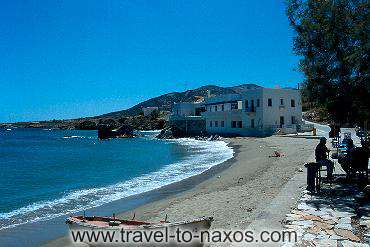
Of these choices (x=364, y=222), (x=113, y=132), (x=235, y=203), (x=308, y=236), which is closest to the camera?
(x=308, y=236)

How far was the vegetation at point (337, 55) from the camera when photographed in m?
11.3

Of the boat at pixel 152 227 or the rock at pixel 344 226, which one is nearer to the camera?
the boat at pixel 152 227

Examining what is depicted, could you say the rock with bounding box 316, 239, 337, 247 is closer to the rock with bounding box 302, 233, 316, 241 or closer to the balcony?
the rock with bounding box 302, 233, 316, 241

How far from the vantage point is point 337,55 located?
1195 cm

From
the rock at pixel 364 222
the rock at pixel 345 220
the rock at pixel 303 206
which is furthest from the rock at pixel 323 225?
the rock at pixel 303 206

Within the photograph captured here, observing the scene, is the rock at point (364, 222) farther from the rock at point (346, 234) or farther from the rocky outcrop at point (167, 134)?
the rocky outcrop at point (167, 134)

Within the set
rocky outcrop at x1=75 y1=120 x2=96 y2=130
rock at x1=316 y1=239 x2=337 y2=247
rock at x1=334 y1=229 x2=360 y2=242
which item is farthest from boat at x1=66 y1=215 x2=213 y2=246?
rocky outcrop at x1=75 y1=120 x2=96 y2=130

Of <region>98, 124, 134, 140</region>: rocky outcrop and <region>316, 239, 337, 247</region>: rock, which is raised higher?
<region>98, 124, 134, 140</region>: rocky outcrop

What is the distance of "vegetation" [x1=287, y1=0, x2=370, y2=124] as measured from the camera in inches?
445

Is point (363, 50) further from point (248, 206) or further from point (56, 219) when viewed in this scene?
point (56, 219)

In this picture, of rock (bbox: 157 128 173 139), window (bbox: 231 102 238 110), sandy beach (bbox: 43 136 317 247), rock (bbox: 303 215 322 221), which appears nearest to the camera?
rock (bbox: 303 215 322 221)

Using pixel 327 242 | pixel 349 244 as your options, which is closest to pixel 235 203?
pixel 327 242

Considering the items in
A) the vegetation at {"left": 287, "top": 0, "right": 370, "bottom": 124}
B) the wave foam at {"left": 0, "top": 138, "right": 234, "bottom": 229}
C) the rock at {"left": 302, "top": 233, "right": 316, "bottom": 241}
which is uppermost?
the vegetation at {"left": 287, "top": 0, "right": 370, "bottom": 124}

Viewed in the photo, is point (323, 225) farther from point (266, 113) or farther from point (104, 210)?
point (266, 113)
